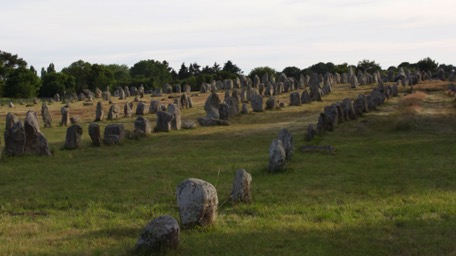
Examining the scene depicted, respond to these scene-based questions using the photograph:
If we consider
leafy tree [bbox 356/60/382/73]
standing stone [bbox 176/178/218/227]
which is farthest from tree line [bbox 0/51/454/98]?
standing stone [bbox 176/178/218/227]

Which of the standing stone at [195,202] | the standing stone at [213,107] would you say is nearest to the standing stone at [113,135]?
the standing stone at [213,107]

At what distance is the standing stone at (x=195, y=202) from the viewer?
10.2m

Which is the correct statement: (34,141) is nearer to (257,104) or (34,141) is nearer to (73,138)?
(73,138)

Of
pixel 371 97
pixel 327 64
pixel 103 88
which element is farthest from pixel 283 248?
pixel 327 64

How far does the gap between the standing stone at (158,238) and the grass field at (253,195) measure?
0.23 m

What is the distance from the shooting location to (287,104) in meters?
45.0

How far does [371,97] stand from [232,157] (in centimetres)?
2028

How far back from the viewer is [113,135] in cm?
2458

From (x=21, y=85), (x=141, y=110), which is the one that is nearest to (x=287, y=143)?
(x=141, y=110)

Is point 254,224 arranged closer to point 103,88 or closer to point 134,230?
point 134,230

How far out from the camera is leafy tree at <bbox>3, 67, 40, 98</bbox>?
7243cm

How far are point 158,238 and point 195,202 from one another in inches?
63.9

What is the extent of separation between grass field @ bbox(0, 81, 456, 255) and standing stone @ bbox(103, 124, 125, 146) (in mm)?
383

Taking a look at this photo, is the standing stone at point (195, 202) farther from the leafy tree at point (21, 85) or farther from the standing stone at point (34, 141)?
the leafy tree at point (21, 85)
